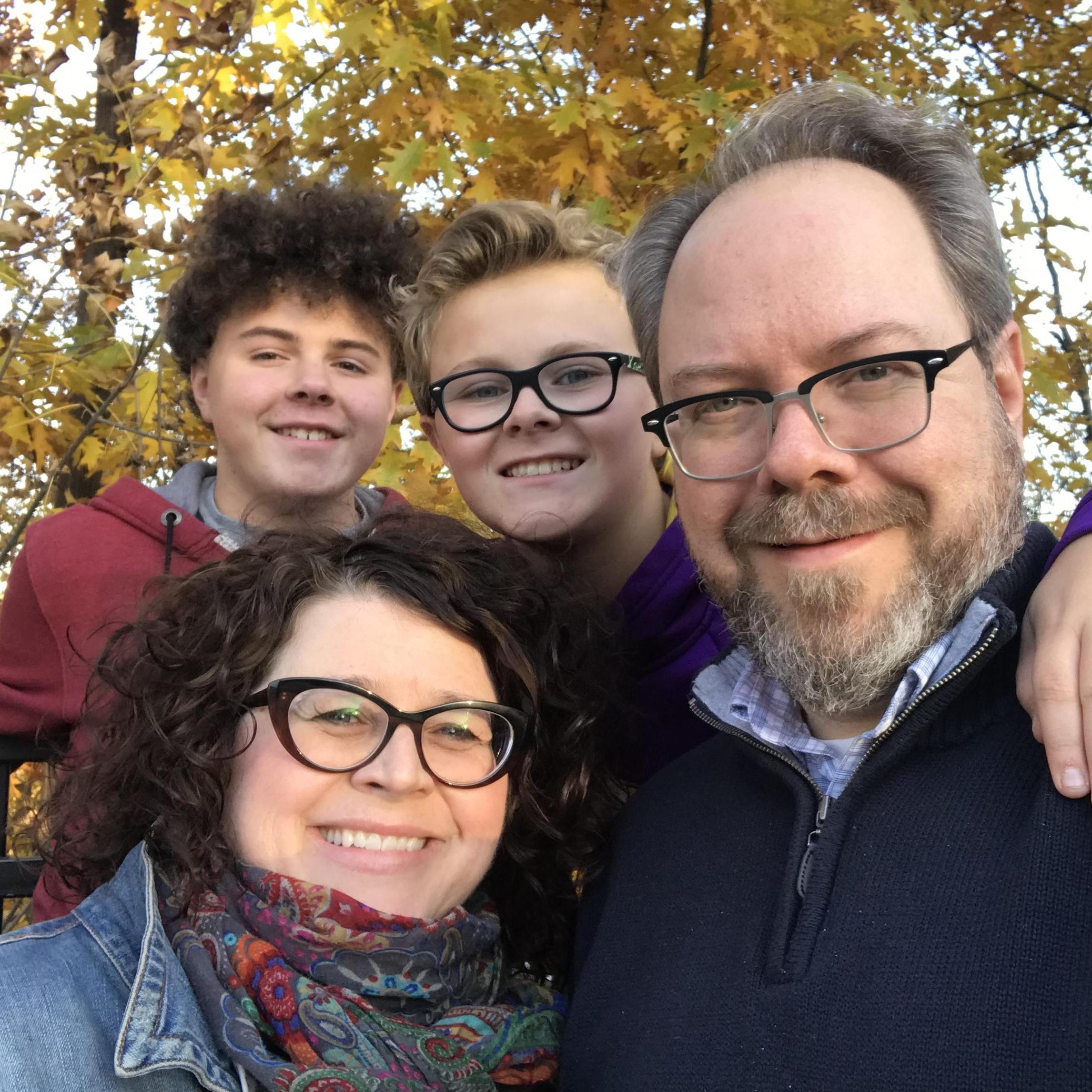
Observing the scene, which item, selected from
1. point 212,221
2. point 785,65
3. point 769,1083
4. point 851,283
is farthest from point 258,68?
point 769,1083

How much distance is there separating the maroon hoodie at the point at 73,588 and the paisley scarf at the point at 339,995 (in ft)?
3.84

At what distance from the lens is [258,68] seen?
4.13 metres

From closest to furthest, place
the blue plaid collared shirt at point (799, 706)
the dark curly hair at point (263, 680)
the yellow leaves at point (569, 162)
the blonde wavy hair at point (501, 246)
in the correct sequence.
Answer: the blue plaid collared shirt at point (799, 706) → the dark curly hair at point (263, 680) → the blonde wavy hair at point (501, 246) → the yellow leaves at point (569, 162)

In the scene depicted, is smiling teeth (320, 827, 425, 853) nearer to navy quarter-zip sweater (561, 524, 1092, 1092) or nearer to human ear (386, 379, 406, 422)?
navy quarter-zip sweater (561, 524, 1092, 1092)

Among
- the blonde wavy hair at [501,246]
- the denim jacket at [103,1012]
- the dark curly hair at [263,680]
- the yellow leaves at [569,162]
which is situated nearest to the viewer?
the denim jacket at [103,1012]

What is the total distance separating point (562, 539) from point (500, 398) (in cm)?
38

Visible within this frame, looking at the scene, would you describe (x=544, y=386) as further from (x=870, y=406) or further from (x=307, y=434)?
(x=870, y=406)

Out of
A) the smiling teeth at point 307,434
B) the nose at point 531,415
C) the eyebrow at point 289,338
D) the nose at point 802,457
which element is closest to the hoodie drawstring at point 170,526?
the smiling teeth at point 307,434

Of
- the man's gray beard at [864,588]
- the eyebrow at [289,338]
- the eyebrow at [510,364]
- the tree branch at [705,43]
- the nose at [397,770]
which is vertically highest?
the tree branch at [705,43]

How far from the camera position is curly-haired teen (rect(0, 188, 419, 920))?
3256mm

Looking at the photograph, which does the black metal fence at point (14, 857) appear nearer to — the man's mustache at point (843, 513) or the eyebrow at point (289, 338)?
the eyebrow at point (289, 338)

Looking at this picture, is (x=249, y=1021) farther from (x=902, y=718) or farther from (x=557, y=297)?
(x=557, y=297)

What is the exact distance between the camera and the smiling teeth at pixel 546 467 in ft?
9.83

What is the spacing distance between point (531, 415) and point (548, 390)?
0.27 ft
